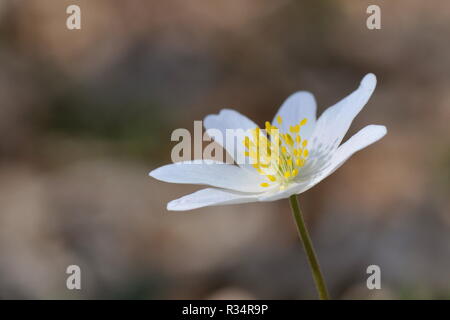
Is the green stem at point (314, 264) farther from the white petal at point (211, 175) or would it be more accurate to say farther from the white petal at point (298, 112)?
the white petal at point (298, 112)

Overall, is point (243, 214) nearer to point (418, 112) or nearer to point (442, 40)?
point (418, 112)

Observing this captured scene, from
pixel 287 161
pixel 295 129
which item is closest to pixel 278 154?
pixel 287 161

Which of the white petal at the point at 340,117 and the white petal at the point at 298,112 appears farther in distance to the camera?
the white petal at the point at 298,112

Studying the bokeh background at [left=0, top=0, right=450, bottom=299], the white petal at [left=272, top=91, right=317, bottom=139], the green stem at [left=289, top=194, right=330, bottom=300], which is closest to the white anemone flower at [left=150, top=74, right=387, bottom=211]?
the white petal at [left=272, top=91, right=317, bottom=139]

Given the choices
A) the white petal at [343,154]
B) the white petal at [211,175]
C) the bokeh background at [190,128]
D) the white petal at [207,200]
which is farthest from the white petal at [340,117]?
the bokeh background at [190,128]

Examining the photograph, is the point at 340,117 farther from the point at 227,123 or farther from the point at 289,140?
the point at 227,123

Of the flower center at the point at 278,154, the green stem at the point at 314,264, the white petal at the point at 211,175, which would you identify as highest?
the flower center at the point at 278,154
